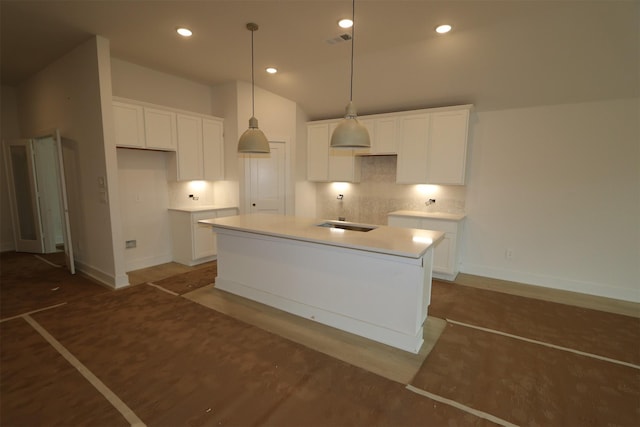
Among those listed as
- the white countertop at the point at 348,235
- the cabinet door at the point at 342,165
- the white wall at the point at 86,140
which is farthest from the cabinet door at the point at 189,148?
the cabinet door at the point at 342,165

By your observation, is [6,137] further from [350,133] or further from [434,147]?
[434,147]

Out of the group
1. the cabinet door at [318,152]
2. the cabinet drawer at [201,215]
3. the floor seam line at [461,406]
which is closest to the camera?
the floor seam line at [461,406]

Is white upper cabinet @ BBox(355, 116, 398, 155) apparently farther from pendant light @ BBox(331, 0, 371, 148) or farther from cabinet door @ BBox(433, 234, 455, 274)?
pendant light @ BBox(331, 0, 371, 148)

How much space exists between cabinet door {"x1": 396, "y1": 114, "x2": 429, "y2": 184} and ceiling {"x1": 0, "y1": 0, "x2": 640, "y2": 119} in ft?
1.16

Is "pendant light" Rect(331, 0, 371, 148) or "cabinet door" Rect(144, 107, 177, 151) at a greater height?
"cabinet door" Rect(144, 107, 177, 151)

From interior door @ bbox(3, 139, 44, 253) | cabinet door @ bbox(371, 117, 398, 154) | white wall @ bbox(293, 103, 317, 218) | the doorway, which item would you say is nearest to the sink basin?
cabinet door @ bbox(371, 117, 398, 154)

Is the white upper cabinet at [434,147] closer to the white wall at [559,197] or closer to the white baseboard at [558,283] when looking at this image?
the white wall at [559,197]

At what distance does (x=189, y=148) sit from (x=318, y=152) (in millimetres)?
2333

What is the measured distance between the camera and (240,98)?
508cm

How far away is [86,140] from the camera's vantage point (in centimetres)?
403

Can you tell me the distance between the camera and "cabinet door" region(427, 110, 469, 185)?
4.34 metres

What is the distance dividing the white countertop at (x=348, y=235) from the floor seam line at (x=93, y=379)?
5.76ft

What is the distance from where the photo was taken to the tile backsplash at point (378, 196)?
4.90 metres

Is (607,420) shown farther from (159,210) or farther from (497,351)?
(159,210)
